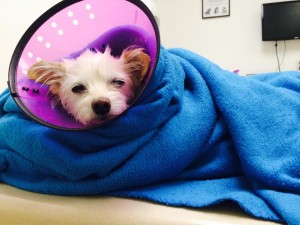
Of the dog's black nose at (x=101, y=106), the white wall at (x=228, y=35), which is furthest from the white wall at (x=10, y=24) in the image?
the white wall at (x=228, y=35)

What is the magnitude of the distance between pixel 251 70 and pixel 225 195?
252 centimetres

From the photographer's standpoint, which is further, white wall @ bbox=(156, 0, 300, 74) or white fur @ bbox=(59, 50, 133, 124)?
white wall @ bbox=(156, 0, 300, 74)

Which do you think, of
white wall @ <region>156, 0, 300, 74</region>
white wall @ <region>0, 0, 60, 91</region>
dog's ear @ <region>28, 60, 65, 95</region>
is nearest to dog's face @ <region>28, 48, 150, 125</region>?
dog's ear @ <region>28, 60, 65, 95</region>

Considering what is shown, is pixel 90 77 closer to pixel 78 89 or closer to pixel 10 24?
pixel 78 89

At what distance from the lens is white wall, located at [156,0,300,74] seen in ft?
8.93

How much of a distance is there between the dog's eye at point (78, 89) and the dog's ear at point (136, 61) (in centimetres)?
10

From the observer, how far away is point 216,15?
111 inches

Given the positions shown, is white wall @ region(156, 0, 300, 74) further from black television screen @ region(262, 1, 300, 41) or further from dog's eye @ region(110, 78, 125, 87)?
dog's eye @ region(110, 78, 125, 87)

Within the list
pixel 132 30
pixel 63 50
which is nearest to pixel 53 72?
pixel 63 50

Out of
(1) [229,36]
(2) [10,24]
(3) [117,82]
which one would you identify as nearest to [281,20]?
(1) [229,36]

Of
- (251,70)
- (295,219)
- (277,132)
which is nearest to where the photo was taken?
(295,219)

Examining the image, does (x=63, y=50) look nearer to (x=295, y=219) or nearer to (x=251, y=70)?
(x=295, y=219)

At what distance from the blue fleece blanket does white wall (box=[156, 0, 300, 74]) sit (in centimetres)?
233

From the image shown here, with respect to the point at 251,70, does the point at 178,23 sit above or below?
above
